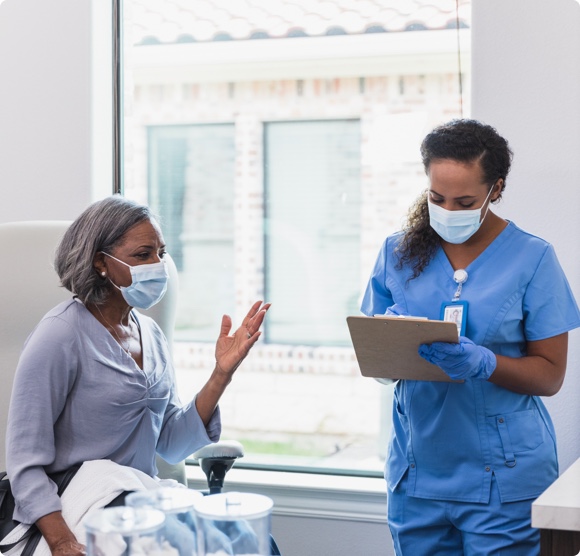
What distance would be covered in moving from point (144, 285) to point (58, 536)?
54 centimetres

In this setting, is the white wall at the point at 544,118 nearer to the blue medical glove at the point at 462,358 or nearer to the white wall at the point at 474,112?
the white wall at the point at 474,112

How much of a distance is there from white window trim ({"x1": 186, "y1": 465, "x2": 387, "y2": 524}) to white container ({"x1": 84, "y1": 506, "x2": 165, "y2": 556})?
1.48m

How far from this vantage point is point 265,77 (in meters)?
2.83

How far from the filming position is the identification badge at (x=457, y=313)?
168cm

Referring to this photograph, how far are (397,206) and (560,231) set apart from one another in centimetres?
65

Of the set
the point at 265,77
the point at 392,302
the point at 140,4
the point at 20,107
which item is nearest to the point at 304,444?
the point at 392,302

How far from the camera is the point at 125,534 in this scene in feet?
3.43

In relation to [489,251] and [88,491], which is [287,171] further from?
[88,491]

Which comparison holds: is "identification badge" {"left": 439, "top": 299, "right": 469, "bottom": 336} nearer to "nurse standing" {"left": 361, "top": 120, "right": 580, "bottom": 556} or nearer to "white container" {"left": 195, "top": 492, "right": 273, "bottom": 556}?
"nurse standing" {"left": 361, "top": 120, "right": 580, "bottom": 556}

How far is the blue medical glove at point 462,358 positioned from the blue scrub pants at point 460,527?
253 mm

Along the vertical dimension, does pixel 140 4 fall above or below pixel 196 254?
above

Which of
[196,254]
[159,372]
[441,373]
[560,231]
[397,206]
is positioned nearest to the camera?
[441,373]

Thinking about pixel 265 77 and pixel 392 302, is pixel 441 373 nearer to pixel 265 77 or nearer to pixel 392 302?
pixel 392 302

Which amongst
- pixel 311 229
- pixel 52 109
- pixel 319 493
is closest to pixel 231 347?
pixel 319 493
